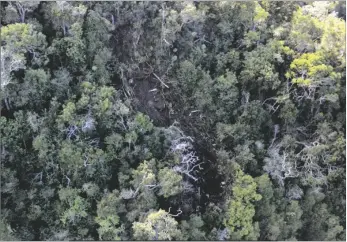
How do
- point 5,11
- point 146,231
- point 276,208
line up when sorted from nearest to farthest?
point 146,231
point 5,11
point 276,208

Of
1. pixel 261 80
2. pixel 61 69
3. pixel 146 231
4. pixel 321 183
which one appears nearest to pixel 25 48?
pixel 61 69

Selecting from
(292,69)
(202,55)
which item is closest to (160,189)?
(202,55)

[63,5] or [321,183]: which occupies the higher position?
[63,5]

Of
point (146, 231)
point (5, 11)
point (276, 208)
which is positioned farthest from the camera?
point (276, 208)

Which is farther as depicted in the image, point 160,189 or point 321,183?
point 321,183

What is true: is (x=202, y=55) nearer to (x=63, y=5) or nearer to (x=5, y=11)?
(x=63, y=5)

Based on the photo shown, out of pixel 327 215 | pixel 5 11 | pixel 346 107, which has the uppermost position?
pixel 5 11
